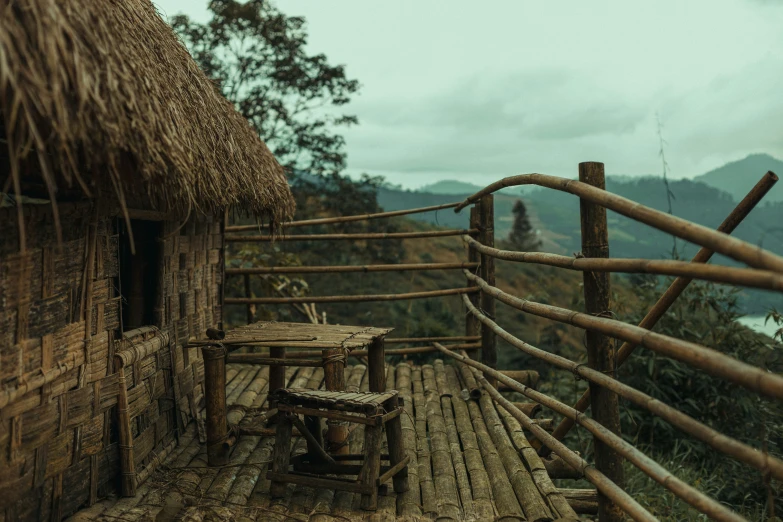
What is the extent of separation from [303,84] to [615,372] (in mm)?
10611

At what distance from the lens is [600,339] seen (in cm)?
253

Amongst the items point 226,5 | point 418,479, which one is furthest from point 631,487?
point 226,5

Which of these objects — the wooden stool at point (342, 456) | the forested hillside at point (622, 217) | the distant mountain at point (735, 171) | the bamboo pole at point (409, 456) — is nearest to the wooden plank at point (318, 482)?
the wooden stool at point (342, 456)

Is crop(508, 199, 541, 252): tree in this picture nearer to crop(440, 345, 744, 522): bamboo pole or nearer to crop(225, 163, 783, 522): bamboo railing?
crop(225, 163, 783, 522): bamboo railing

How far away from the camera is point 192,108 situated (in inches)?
126

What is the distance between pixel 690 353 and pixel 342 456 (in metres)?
1.73

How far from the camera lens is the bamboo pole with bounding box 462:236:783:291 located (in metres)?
1.57

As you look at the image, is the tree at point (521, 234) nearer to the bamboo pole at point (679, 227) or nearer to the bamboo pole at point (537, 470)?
the bamboo pole at point (537, 470)

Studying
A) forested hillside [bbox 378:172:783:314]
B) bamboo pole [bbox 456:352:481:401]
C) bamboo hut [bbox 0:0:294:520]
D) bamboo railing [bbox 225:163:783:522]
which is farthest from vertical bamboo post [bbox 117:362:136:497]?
forested hillside [bbox 378:172:783:314]

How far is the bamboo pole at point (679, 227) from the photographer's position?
1.59 metres

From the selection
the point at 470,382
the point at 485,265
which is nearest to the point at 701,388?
the point at 470,382

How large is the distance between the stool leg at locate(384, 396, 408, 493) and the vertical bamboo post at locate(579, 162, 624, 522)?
82 cm

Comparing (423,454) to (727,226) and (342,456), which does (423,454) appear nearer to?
(342,456)

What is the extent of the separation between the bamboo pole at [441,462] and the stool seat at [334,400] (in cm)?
46
